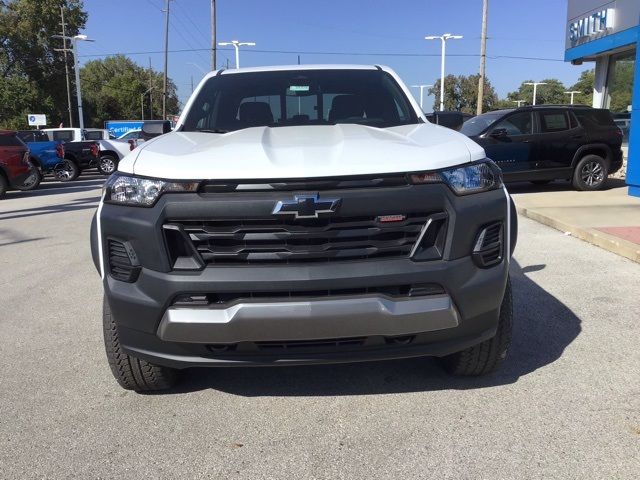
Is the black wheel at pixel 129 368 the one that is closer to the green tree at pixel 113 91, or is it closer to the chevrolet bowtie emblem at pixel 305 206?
the chevrolet bowtie emblem at pixel 305 206

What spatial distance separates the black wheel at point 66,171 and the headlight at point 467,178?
62.2 feet

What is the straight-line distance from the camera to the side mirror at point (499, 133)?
452 inches

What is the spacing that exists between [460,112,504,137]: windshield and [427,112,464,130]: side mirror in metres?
7.59

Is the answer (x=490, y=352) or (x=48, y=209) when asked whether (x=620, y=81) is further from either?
(x=490, y=352)

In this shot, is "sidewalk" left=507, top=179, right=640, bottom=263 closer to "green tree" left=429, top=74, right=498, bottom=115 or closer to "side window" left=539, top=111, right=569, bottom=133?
"side window" left=539, top=111, right=569, bottom=133

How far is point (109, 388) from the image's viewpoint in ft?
11.1

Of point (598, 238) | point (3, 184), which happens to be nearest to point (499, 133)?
point (598, 238)

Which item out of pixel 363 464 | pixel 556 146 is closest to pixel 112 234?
pixel 363 464

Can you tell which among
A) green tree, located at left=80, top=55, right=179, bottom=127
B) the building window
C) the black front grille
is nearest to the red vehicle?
the black front grille

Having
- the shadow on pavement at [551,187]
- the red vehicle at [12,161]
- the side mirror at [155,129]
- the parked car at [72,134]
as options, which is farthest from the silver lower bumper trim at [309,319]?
the parked car at [72,134]

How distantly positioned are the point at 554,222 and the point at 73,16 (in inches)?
2372

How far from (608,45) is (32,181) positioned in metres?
16.9

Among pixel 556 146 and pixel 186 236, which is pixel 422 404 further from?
pixel 556 146

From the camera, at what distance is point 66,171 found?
63.8 ft
